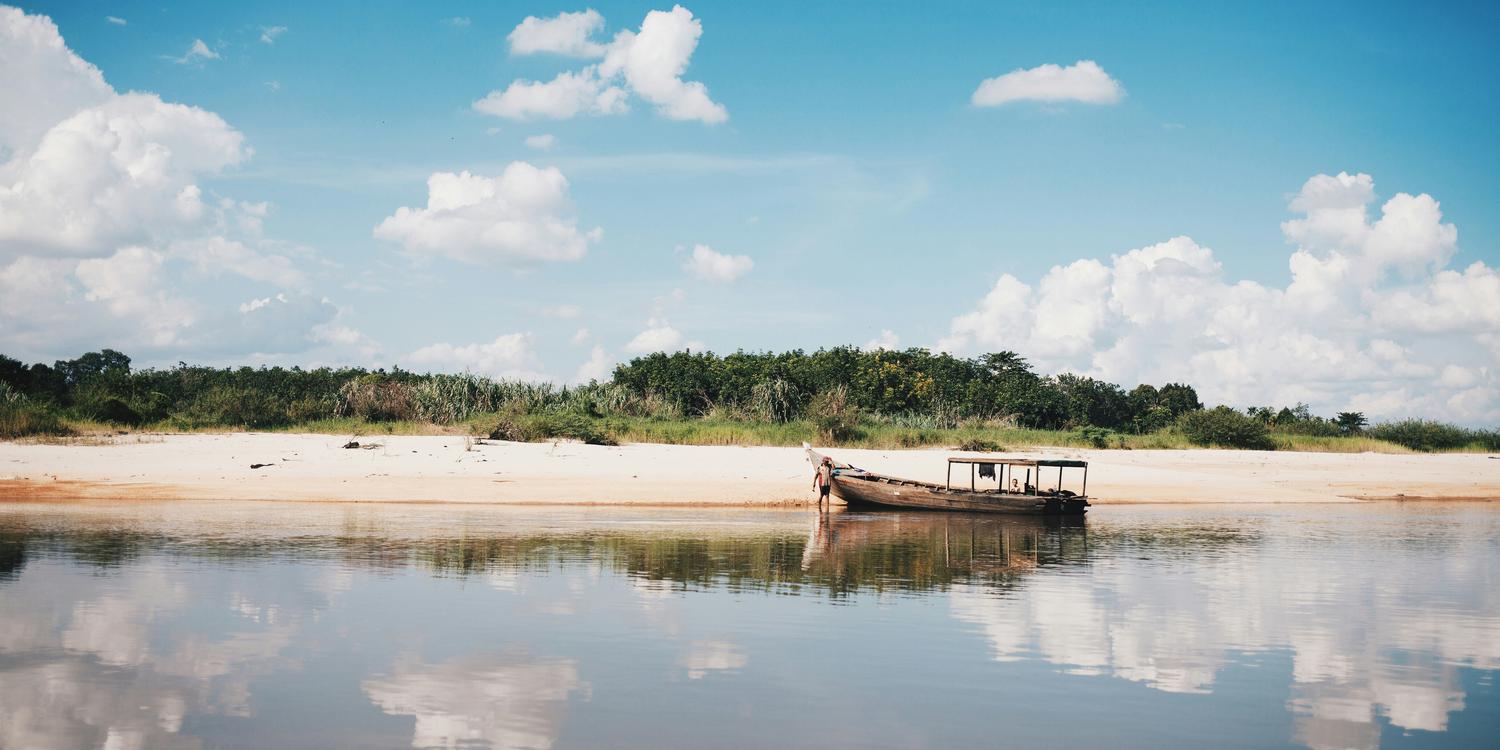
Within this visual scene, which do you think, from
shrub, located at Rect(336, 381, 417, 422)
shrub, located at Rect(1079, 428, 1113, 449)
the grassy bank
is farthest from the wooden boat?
shrub, located at Rect(336, 381, 417, 422)

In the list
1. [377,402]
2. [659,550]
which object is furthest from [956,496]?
[377,402]

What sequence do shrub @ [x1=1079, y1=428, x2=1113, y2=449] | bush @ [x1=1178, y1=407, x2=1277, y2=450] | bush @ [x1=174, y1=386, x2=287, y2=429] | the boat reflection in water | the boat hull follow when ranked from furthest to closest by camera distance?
bush @ [x1=1178, y1=407, x2=1277, y2=450] < shrub @ [x1=1079, y1=428, x2=1113, y2=449] < bush @ [x1=174, y1=386, x2=287, y2=429] < the boat hull < the boat reflection in water

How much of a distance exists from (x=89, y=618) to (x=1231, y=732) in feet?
41.1

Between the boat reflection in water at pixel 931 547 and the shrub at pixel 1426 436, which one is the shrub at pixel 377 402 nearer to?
the boat reflection in water at pixel 931 547

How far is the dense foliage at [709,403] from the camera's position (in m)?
40.7

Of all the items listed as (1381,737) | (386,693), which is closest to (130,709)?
(386,693)

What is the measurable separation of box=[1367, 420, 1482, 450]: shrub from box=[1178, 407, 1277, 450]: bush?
29.0 ft

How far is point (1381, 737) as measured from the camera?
8.90m

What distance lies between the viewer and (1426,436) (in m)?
51.2

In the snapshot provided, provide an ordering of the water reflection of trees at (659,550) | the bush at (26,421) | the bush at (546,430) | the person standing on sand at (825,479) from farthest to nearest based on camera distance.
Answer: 1. the bush at (546,430)
2. the bush at (26,421)
3. the person standing on sand at (825,479)
4. the water reflection of trees at (659,550)

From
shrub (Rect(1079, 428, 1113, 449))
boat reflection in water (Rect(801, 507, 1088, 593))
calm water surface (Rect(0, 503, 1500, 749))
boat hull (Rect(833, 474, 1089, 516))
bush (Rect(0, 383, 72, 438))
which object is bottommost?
calm water surface (Rect(0, 503, 1500, 749))

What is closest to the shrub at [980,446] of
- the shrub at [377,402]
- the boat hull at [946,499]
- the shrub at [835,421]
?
the shrub at [835,421]

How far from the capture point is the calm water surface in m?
8.87

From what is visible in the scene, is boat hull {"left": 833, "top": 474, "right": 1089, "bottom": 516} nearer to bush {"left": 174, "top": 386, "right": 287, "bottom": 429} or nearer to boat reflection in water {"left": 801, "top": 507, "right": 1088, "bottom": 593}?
boat reflection in water {"left": 801, "top": 507, "right": 1088, "bottom": 593}
